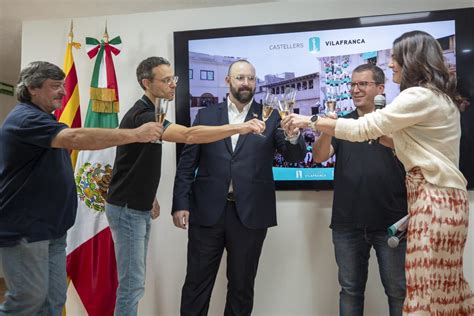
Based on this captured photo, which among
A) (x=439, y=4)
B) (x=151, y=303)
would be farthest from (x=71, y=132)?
(x=439, y=4)

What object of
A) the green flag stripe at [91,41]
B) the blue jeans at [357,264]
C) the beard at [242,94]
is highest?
the green flag stripe at [91,41]

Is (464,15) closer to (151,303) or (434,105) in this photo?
(434,105)

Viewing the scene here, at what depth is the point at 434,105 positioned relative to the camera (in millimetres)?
1448

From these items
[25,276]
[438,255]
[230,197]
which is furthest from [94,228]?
[438,255]

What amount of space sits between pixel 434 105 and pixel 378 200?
2.60 ft

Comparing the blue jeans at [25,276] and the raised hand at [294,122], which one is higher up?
the raised hand at [294,122]

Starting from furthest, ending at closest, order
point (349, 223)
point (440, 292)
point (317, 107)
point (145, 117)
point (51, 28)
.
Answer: point (51, 28) < point (317, 107) < point (349, 223) < point (145, 117) < point (440, 292)

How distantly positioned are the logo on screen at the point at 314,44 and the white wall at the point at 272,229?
0.27 meters

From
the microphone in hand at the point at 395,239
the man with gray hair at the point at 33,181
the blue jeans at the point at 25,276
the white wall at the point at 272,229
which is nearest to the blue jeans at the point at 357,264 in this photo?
the microphone in hand at the point at 395,239

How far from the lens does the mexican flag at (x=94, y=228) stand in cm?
275

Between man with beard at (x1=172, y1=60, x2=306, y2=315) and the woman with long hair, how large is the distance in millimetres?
722

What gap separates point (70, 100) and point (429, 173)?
2442 millimetres

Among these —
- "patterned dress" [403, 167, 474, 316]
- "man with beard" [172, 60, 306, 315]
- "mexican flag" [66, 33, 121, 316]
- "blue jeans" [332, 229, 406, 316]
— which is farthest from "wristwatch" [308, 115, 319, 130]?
"mexican flag" [66, 33, 121, 316]

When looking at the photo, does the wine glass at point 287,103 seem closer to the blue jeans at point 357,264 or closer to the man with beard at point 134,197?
the man with beard at point 134,197
